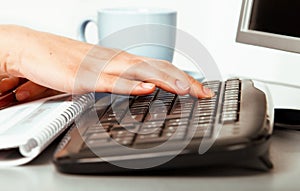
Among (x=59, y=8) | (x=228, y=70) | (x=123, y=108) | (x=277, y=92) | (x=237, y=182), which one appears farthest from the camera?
(x=59, y=8)

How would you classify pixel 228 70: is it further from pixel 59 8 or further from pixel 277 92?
pixel 59 8

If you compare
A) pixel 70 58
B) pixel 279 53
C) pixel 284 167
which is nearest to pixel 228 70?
pixel 279 53

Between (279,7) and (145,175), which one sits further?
(279,7)

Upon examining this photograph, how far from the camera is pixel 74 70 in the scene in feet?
1.91

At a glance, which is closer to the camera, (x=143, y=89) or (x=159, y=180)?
(x=159, y=180)

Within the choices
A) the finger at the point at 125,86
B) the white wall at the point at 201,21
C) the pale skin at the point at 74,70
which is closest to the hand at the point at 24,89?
the pale skin at the point at 74,70

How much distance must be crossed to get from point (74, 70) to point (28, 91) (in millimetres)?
75

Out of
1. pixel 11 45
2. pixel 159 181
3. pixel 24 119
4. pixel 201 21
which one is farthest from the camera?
pixel 201 21

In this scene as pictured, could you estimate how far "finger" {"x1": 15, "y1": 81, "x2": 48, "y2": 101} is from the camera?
0.62m

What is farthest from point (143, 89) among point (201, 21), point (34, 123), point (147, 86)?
point (201, 21)

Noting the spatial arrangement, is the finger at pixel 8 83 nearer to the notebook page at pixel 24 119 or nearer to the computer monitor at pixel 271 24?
the notebook page at pixel 24 119

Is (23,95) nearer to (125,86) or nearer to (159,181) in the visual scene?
(125,86)

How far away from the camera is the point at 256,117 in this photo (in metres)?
0.45

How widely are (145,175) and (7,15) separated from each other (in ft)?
2.50
